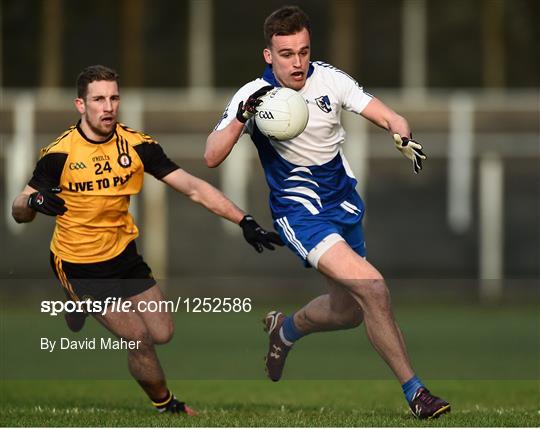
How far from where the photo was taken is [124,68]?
2564 cm

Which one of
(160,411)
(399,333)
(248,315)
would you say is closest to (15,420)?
(160,411)

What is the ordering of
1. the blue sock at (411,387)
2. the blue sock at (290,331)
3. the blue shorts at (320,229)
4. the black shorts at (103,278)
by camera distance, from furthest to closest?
the blue sock at (290,331), the black shorts at (103,278), the blue shorts at (320,229), the blue sock at (411,387)

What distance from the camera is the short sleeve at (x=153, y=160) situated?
10062 millimetres

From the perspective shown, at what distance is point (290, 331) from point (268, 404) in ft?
3.43

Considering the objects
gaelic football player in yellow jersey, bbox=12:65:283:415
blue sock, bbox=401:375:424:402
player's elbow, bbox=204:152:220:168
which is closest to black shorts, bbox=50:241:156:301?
gaelic football player in yellow jersey, bbox=12:65:283:415

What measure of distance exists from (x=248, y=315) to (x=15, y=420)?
13.7m

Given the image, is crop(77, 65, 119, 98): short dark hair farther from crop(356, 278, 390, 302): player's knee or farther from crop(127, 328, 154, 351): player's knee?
crop(356, 278, 390, 302): player's knee

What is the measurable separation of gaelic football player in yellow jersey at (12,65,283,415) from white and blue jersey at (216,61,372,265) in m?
0.30

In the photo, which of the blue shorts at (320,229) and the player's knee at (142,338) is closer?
the blue shorts at (320,229)

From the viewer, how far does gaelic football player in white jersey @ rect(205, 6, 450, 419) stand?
9.65m

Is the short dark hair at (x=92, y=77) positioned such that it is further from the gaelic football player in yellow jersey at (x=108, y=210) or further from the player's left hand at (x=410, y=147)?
the player's left hand at (x=410, y=147)

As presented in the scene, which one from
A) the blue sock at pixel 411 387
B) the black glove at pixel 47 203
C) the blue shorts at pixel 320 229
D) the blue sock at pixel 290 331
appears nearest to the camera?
the black glove at pixel 47 203

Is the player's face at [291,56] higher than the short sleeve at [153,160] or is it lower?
higher

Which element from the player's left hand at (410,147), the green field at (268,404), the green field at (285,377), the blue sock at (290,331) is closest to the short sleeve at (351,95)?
the player's left hand at (410,147)
